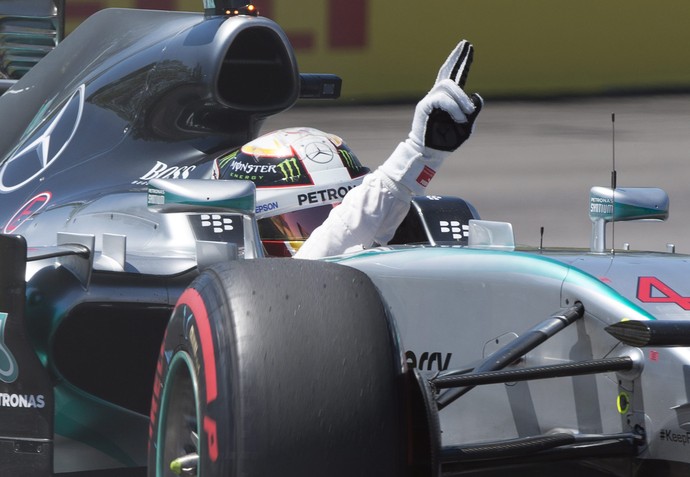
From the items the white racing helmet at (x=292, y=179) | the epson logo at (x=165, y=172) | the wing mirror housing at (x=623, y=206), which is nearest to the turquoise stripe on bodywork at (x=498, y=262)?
the wing mirror housing at (x=623, y=206)

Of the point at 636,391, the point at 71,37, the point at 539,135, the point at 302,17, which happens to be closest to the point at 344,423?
the point at 636,391

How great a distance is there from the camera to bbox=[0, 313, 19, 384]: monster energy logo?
137 inches

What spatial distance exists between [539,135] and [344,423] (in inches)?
391

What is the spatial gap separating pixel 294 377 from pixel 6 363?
1430mm

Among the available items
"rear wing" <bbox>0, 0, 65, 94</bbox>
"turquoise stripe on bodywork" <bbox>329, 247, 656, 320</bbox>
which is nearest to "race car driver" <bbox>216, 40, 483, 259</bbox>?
"turquoise stripe on bodywork" <bbox>329, 247, 656, 320</bbox>

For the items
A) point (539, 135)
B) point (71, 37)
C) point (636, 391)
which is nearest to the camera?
point (636, 391)

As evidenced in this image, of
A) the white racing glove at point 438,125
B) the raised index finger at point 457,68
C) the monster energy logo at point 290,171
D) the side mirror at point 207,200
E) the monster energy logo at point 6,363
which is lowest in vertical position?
the monster energy logo at point 6,363

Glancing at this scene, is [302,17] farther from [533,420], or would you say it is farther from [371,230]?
[533,420]

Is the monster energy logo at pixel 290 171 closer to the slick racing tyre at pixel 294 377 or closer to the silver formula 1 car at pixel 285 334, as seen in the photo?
the silver formula 1 car at pixel 285 334

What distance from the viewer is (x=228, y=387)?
2336mm

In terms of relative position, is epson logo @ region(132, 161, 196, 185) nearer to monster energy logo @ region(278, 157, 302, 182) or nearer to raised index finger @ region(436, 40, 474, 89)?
monster energy logo @ region(278, 157, 302, 182)

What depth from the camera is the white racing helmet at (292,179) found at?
430 centimetres

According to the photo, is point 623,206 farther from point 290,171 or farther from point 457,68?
point 290,171

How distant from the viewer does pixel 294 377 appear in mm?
2324
